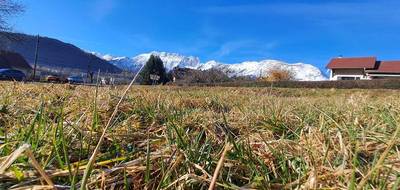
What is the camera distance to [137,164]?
1.21 m

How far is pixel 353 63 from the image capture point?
67.6 m

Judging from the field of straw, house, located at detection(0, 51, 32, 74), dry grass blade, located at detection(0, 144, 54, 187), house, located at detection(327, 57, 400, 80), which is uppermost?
house, located at detection(327, 57, 400, 80)

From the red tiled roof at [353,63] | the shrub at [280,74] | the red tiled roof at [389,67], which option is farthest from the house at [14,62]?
Result: the red tiled roof at [389,67]

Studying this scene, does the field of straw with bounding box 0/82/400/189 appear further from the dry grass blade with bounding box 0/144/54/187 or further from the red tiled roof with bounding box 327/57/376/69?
the red tiled roof with bounding box 327/57/376/69

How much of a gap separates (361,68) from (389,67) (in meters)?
4.56

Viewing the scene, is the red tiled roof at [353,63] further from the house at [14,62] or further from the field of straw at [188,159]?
the field of straw at [188,159]

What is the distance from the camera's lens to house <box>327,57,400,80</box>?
2485 inches

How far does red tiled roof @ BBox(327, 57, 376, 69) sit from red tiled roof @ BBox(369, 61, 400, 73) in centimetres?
132

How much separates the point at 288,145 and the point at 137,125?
0.89 meters

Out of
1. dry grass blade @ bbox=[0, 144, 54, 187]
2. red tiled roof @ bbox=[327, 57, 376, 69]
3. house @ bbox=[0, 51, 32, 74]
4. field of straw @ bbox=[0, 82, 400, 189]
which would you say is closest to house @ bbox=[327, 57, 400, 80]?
red tiled roof @ bbox=[327, 57, 376, 69]

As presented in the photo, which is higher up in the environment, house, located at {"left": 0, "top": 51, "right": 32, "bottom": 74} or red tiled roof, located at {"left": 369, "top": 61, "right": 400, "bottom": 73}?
red tiled roof, located at {"left": 369, "top": 61, "right": 400, "bottom": 73}

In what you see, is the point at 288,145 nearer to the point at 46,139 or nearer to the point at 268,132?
the point at 268,132

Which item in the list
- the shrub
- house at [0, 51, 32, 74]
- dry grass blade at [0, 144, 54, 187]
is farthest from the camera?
house at [0, 51, 32, 74]

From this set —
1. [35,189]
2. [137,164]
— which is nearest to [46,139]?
[137,164]
